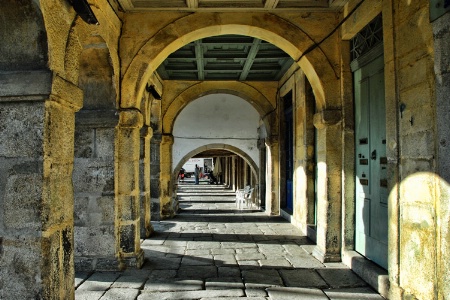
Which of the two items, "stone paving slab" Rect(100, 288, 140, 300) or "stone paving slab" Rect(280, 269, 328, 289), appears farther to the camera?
"stone paving slab" Rect(280, 269, 328, 289)

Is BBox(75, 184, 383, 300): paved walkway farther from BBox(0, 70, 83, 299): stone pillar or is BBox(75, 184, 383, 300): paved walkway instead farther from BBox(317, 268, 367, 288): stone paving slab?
BBox(0, 70, 83, 299): stone pillar

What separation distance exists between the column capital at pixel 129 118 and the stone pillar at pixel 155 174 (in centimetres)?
368

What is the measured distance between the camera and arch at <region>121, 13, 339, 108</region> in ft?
14.6

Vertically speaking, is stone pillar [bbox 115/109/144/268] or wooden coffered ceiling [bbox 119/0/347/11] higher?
wooden coffered ceiling [bbox 119/0/347/11]

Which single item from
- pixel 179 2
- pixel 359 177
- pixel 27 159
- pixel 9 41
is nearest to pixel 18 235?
pixel 27 159

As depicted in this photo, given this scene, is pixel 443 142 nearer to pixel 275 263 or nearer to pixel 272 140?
pixel 275 263

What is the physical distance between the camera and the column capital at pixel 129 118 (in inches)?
169

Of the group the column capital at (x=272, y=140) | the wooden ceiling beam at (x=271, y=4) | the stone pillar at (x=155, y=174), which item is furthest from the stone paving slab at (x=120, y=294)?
the column capital at (x=272, y=140)

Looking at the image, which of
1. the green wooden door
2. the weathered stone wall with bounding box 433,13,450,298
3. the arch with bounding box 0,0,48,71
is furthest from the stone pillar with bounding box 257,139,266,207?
the arch with bounding box 0,0,48,71

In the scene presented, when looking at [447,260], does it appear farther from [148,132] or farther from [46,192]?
[148,132]

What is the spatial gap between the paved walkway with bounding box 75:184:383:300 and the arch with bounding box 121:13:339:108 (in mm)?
1848

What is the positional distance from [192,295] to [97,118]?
205 cm

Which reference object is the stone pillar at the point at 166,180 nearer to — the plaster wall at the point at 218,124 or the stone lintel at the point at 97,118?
the plaster wall at the point at 218,124

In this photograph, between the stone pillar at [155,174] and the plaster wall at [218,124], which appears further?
the plaster wall at [218,124]
